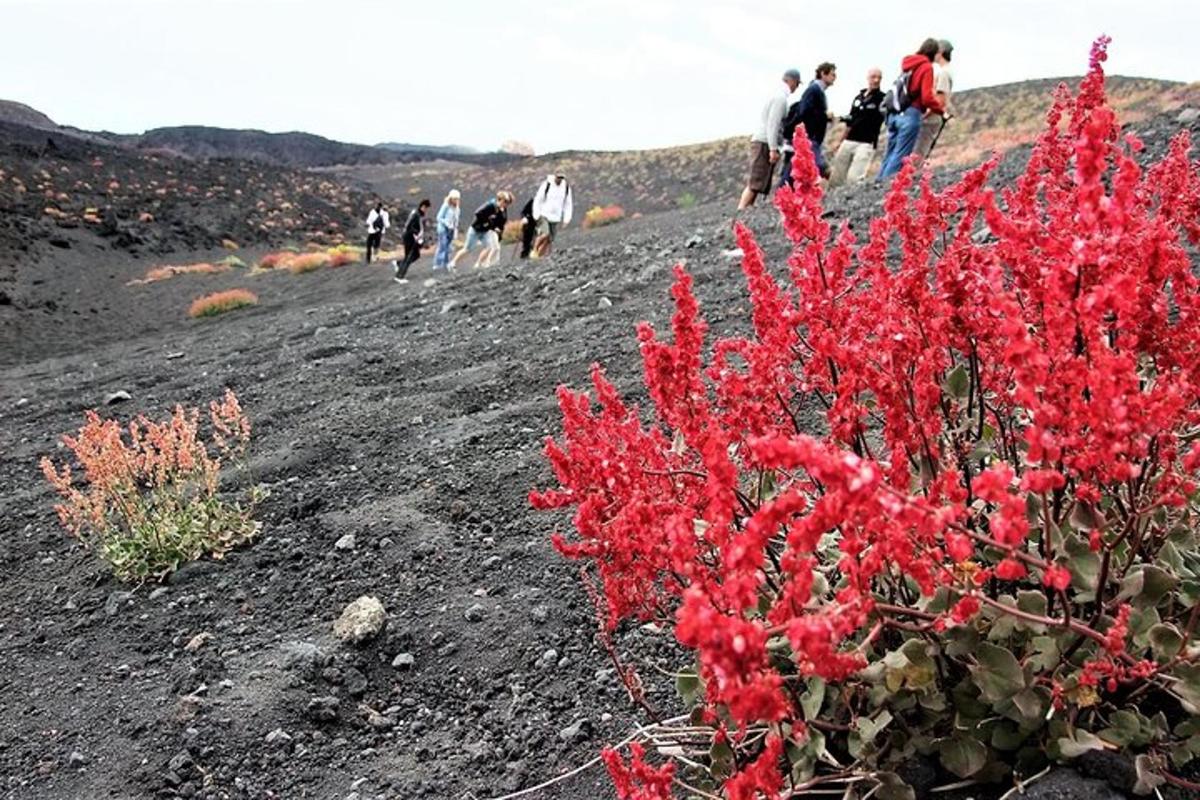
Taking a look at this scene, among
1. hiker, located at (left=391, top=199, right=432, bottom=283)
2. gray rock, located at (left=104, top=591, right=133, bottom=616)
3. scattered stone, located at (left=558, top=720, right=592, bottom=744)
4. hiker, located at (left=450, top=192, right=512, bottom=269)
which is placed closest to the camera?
scattered stone, located at (left=558, top=720, right=592, bottom=744)

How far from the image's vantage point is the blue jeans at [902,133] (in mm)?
9422

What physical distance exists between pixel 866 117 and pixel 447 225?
7.50 m

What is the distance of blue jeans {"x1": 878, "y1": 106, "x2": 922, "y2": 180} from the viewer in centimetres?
942

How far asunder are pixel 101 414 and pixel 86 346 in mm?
8133

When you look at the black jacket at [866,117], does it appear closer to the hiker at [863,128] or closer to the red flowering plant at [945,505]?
the hiker at [863,128]

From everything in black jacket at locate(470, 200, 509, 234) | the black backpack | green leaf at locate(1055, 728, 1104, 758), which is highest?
the black backpack

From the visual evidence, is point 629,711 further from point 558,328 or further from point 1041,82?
point 1041,82

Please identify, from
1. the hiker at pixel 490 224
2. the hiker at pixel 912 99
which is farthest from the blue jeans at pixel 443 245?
the hiker at pixel 912 99

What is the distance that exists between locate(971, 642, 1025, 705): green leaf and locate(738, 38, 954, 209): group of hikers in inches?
293

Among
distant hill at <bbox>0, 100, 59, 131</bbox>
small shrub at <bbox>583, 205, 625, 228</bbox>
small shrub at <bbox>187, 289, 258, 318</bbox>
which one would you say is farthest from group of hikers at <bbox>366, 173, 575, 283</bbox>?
distant hill at <bbox>0, 100, 59, 131</bbox>

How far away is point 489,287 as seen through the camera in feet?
30.6

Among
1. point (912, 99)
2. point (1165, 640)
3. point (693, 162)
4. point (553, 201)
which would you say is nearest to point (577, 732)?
point (1165, 640)

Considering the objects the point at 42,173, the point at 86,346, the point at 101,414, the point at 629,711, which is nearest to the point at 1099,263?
the point at 629,711

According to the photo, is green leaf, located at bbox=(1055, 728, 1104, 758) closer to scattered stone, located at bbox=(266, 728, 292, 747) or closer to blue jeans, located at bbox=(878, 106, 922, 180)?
scattered stone, located at bbox=(266, 728, 292, 747)
